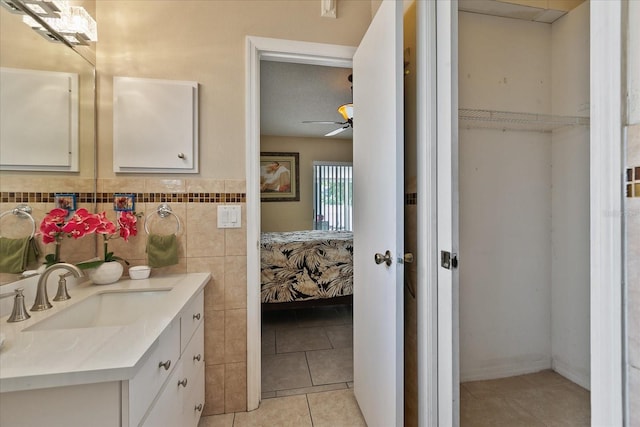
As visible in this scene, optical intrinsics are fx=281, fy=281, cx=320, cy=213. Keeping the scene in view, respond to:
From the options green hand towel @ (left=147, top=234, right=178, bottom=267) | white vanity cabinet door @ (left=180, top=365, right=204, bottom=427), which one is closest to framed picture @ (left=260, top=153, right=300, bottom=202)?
green hand towel @ (left=147, top=234, right=178, bottom=267)

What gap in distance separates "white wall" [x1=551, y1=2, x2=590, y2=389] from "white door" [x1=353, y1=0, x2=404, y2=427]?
1.78 ft

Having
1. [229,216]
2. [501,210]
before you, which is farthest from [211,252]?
[501,210]

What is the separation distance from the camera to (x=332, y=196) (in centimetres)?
A: 589

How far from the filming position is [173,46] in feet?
5.27

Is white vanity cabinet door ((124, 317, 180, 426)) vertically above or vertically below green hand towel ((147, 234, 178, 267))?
below

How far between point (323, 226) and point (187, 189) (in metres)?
4.31

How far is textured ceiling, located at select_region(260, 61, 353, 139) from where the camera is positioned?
2.98 m

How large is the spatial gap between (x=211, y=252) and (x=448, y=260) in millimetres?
1257

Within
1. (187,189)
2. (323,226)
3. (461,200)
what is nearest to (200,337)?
(187,189)

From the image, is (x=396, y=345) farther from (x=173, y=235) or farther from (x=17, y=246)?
(x=17, y=246)

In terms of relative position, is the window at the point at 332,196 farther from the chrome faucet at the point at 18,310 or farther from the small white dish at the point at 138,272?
the chrome faucet at the point at 18,310

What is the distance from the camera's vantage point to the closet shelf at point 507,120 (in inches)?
42.4

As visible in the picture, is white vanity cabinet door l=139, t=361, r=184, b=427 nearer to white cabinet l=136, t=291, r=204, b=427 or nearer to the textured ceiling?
white cabinet l=136, t=291, r=204, b=427

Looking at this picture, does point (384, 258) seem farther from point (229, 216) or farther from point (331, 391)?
point (331, 391)
